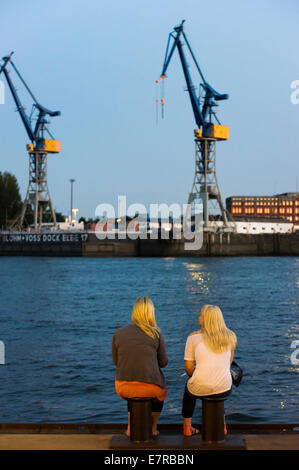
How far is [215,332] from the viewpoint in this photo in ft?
21.3

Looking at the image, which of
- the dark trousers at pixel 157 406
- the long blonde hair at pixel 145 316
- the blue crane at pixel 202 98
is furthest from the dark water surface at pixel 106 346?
the blue crane at pixel 202 98

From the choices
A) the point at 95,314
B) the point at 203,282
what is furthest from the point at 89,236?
the point at 95,314

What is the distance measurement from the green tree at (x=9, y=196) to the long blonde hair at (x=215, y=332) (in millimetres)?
119676

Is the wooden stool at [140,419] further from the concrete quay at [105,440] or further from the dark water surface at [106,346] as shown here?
the dark water surface at [106,346]

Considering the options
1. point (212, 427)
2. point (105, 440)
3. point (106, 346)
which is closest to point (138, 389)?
point (105, 440)

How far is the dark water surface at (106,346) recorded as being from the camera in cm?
1161

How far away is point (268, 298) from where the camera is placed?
123 ft

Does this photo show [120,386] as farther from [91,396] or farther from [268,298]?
Result: [268,298]

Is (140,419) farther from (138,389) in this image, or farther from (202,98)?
(202,98)

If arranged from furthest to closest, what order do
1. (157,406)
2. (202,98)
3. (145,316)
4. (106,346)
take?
(202,98) < (106,346) < (157,406) < (145,316)

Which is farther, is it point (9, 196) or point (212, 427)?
point (9, 196)

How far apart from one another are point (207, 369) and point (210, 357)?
0.12m

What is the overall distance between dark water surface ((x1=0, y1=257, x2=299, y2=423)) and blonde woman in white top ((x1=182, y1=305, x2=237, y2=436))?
4.38m
